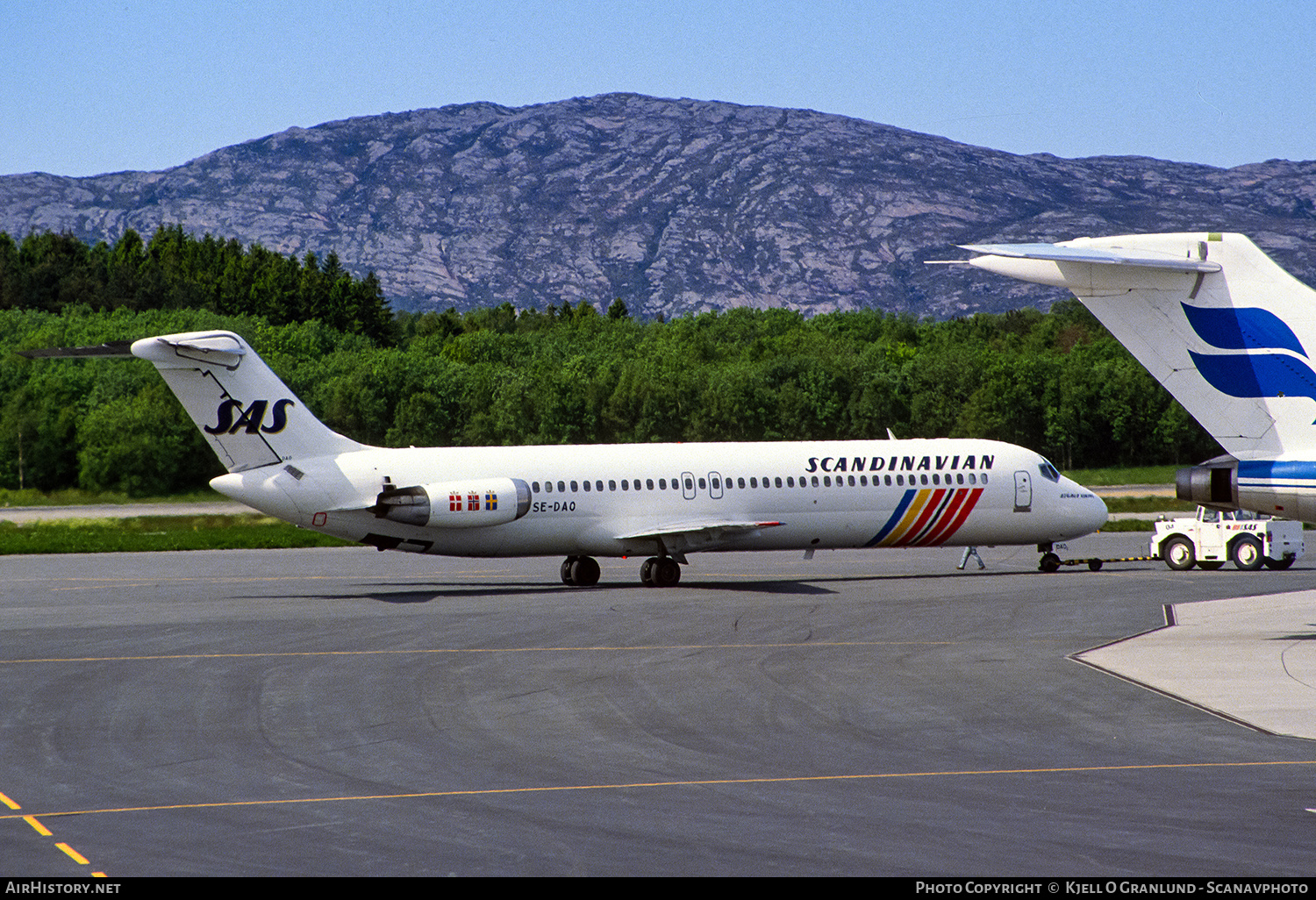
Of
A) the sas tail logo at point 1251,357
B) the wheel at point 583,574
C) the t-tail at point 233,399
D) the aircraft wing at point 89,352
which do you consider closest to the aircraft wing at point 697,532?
the wheel at point 583,574

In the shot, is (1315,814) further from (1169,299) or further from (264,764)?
(264,764)

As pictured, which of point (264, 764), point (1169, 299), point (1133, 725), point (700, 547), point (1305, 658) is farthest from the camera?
point (700, 547)

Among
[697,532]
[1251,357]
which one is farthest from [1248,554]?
[1251,357]

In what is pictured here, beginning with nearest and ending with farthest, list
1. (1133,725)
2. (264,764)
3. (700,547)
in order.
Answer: (264,764), (1133,725), (700,547)

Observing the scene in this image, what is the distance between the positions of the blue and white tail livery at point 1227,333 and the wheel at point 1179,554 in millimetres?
20103

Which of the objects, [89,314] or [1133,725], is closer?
[1133,725]

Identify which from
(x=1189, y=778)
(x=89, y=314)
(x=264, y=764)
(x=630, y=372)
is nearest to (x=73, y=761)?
(x=264, y=764)

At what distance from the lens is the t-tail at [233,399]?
31422mm

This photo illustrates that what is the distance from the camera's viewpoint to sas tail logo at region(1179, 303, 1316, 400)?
17.3m

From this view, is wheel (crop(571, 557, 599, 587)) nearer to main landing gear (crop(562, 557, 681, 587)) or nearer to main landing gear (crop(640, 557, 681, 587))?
main landing gear (crop(562, 557, 681, 587))

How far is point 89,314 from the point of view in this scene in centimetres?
11731

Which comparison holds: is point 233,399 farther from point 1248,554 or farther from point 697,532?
point 1248,554

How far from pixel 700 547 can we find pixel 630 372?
65.0 meters

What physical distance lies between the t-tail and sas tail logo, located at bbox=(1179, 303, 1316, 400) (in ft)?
66.2
